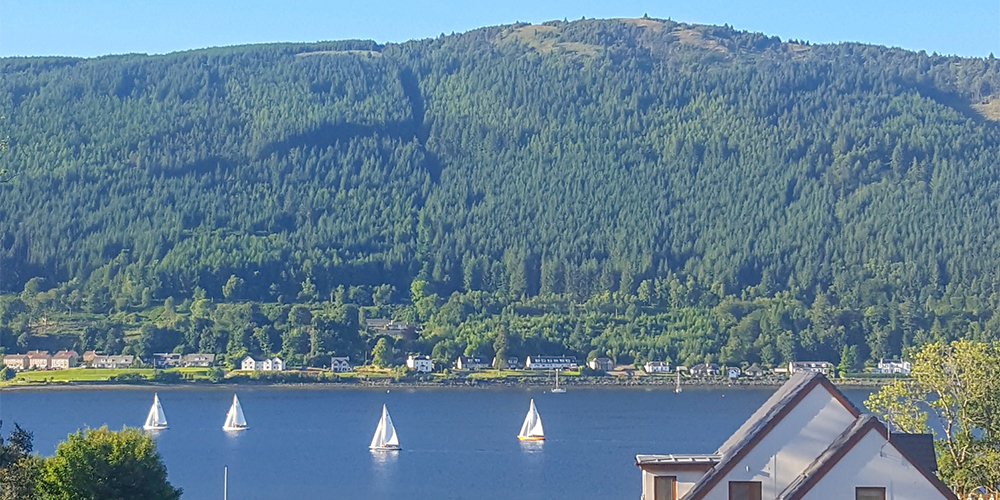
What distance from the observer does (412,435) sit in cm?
12619

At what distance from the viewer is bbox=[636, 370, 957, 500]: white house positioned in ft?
58.6

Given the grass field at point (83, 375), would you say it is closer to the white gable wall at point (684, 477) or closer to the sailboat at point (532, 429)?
the sailboat at point (532, 429)

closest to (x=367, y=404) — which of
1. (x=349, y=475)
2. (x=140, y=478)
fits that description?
(x=349, y=475)

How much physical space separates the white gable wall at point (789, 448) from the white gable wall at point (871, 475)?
53 cm

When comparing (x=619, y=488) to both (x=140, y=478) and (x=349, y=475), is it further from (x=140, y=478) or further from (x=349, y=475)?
(x=140, y=478)

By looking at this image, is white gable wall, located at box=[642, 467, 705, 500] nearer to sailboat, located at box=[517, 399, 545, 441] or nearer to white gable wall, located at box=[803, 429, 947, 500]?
white gable wall, located at box=[803, 429, 947, 500]

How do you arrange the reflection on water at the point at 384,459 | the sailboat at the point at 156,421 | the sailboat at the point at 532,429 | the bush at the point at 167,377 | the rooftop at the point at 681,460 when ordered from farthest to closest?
the bush at the point at 167,377, the sailboat at the point at 156,421, the sailboat at the point at 532,429, the reflection on water at the point at 384,459, the rooftop at the point at 681,460

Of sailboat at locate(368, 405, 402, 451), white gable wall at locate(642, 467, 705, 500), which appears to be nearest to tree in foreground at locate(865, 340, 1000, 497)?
white gable wall at locate(642, 467, 705, 500)

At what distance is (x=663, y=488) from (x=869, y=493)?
2619mm

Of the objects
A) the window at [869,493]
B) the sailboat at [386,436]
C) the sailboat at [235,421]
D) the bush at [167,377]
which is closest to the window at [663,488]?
the window at [869,493]

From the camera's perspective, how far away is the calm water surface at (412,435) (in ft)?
292

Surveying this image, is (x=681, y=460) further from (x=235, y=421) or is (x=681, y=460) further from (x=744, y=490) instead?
(x=235, y=421)

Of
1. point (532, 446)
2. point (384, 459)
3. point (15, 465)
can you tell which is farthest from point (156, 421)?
point (15, 465)

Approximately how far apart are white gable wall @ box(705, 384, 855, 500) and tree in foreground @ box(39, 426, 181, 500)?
1708 centimetres
